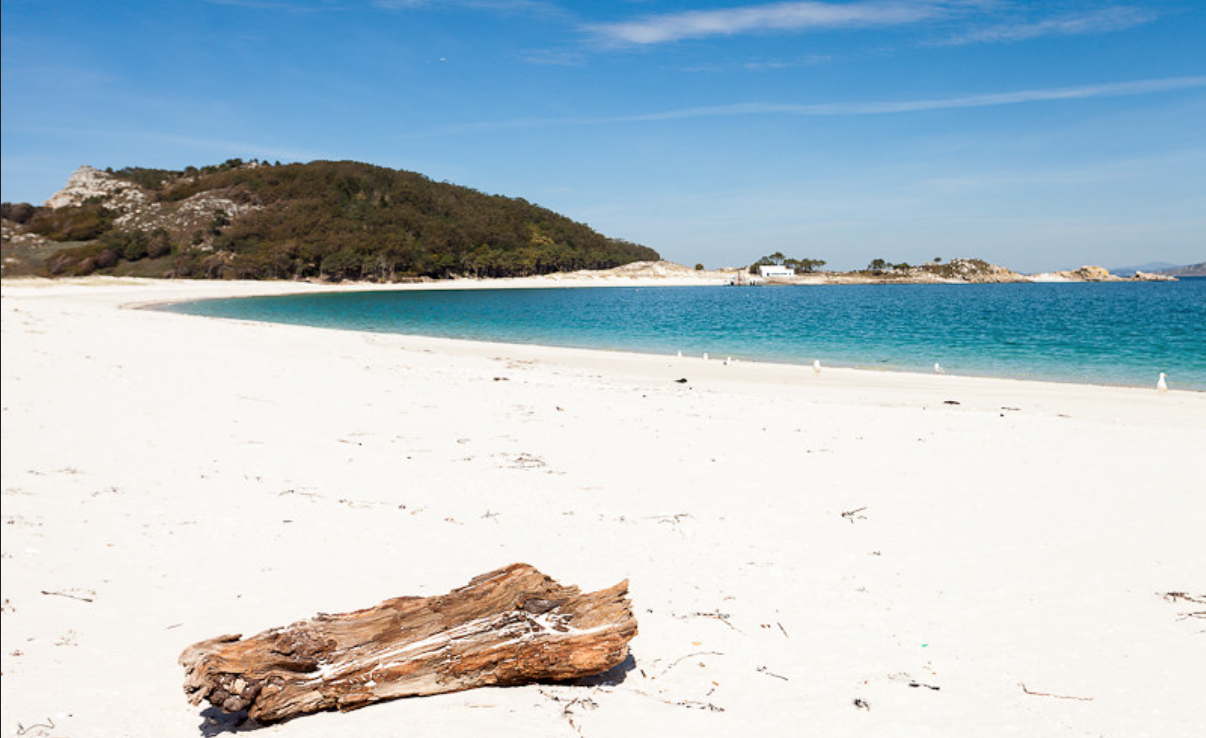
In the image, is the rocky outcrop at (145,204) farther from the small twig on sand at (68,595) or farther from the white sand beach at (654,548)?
the small twig on sand at (68,595)

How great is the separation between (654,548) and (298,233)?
13984 centimetres

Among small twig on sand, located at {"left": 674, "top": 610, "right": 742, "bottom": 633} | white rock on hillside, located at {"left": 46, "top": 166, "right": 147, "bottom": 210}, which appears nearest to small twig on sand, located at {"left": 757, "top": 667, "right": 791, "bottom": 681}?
small twig on sand, located at {"left": 674, "top": 610, "right": 742, "bottom": 633}

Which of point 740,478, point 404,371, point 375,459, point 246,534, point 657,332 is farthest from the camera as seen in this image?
point 657,332

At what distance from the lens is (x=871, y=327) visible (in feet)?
147

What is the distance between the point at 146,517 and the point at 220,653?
370cm

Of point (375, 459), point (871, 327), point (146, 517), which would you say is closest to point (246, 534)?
point (146, 517)

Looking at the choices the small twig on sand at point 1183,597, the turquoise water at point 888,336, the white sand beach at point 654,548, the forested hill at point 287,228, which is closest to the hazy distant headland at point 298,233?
the forested hill at point 287,228

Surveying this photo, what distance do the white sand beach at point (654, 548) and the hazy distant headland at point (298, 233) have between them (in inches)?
4587

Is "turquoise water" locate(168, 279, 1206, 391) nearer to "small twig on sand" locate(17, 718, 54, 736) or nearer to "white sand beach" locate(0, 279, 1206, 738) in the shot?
"white sand beach" locate(0, 279, 1206, 738)

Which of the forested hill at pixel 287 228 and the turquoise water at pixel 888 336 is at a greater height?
the forested hill at pixel 287 228

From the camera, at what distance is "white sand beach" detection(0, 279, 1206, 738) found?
3.86 metres

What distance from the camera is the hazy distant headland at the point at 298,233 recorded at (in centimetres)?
11838

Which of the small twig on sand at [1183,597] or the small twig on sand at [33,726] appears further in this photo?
the small twig on sand at [1183,597]

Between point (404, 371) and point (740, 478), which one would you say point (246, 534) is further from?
point (404, 371)
